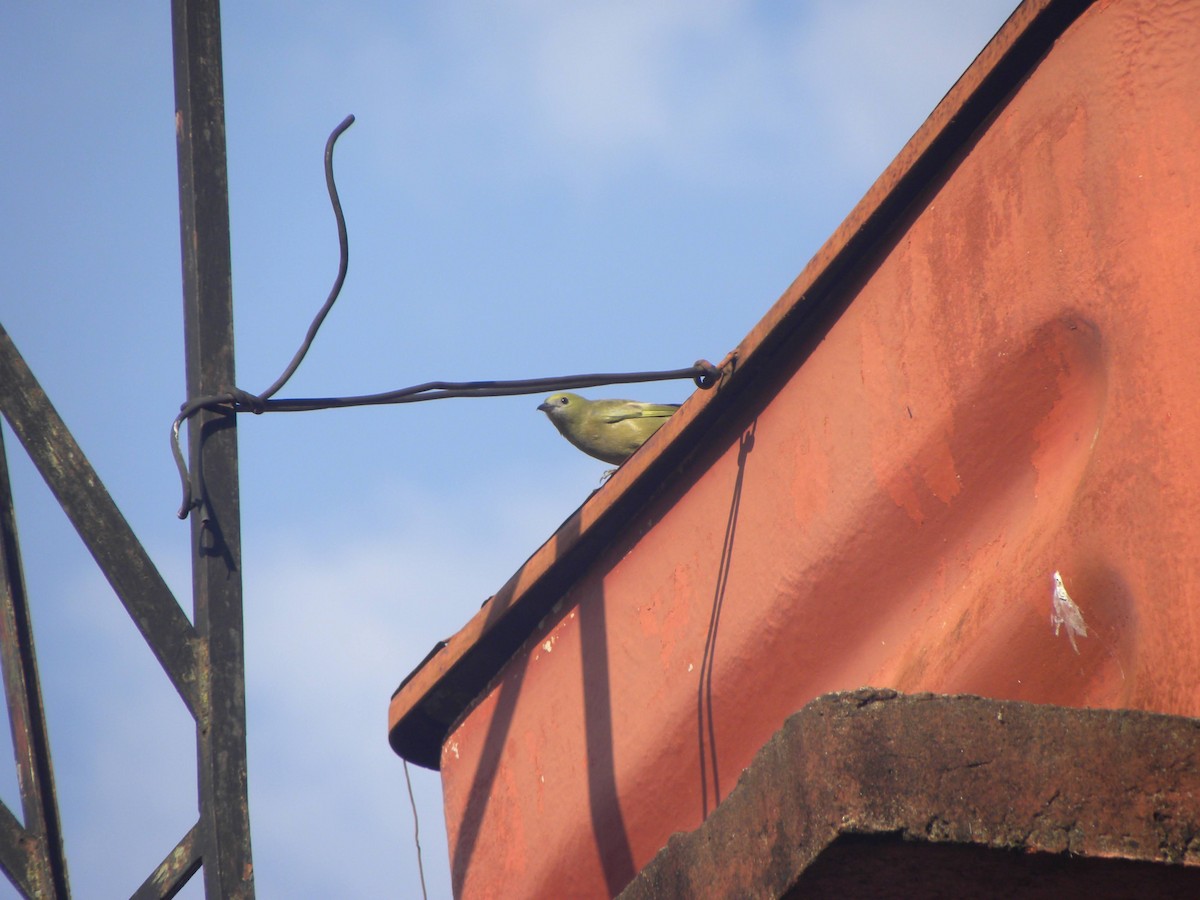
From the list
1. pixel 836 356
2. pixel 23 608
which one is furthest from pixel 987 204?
pixel 23 608

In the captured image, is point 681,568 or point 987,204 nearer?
point 987,204

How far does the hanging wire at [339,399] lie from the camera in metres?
3.28

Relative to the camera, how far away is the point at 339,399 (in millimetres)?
3705

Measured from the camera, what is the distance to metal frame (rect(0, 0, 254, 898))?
119 inches

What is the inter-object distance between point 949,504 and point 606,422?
5404 mm

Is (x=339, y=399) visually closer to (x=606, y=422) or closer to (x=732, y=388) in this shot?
(x=732, y=388)

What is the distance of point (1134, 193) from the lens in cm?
268

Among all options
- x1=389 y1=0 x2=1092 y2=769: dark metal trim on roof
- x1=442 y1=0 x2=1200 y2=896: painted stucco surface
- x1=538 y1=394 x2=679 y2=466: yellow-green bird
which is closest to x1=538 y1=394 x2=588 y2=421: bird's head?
x1=538 y1=394 x2=679 y2=466: yellow-green bird

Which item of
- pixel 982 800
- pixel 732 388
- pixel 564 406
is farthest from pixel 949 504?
pixel 564 406

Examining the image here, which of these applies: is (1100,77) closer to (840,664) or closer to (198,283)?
(840,664)

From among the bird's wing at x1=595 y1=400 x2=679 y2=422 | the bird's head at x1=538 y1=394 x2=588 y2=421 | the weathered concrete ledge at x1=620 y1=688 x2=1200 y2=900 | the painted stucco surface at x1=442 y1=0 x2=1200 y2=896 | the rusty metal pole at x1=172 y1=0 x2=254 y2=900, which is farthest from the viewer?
the bird's head at x1=538 y1=394 x2=588 y2=421

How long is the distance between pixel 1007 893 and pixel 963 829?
0.23 m

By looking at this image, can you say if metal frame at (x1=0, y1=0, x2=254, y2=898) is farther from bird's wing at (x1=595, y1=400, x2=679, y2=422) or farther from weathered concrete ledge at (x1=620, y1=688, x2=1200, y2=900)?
bird's wing at (x1=595, y1=400, x2=679, y2=422)

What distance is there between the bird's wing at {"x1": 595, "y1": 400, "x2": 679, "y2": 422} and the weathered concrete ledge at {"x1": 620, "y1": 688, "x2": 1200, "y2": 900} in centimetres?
595
